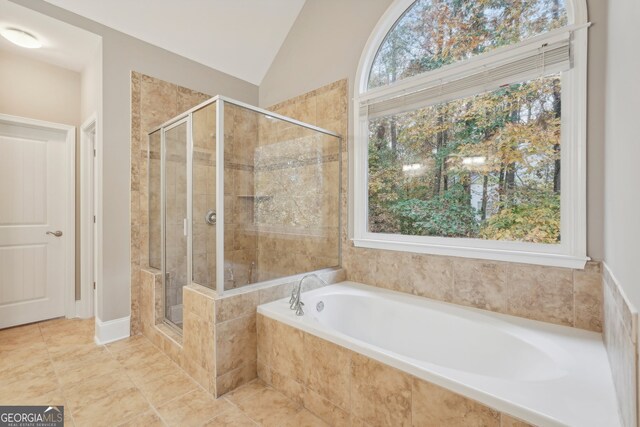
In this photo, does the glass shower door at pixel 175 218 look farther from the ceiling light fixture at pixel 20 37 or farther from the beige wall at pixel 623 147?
the beige wall at pixel 623 147

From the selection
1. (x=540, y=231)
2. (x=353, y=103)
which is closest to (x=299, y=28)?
(x=353, y=103)

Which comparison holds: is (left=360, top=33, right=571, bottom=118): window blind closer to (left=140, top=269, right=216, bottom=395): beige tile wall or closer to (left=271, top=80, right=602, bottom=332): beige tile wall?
(left=271, top=80, right=602, bottom=332): beige tile wall

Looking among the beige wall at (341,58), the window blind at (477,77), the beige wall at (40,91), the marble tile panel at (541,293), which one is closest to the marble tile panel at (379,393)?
the marble tile panel at (541,293)

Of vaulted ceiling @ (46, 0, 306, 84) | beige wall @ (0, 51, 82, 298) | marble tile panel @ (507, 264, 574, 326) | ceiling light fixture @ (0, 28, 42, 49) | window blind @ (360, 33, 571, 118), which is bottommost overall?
marble tile panel @ (507, 264, 574, 326)

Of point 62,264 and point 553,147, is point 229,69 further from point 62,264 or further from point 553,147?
point 553,147

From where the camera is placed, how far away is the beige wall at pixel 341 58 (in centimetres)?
155

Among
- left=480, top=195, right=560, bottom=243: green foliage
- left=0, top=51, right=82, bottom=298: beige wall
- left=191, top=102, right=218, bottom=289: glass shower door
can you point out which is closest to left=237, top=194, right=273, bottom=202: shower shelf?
left=191, top=102, right=218, bottom=289: glass shower door

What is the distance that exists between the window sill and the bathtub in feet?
1.14

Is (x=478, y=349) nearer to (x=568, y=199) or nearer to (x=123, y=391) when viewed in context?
(x=568, y=199)

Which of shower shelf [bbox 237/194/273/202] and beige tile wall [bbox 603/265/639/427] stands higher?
shower shelf [bbox 237/194/273/202]

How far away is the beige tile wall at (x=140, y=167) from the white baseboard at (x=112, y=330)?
52 millimetres

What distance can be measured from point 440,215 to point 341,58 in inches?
66.3

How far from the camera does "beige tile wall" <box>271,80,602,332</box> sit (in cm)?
161

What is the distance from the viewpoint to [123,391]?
1.80 meters
